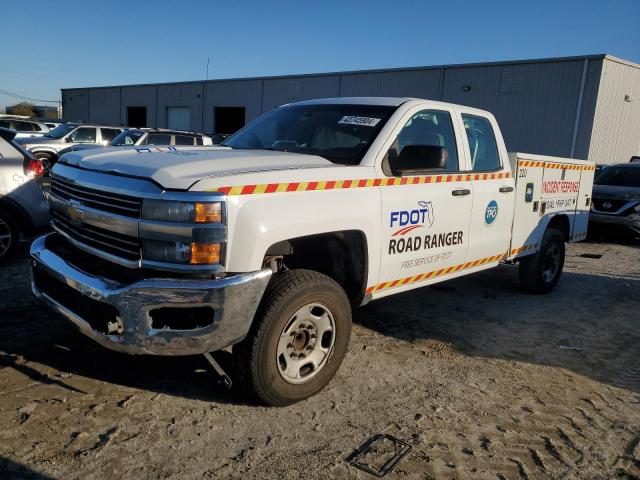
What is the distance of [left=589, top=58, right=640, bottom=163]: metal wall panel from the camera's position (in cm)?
2062

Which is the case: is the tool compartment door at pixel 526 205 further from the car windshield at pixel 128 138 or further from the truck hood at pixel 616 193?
the car windshield at pixel 128 138

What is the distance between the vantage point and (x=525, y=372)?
13.6 feet

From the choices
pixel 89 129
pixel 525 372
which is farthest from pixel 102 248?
pixel 89 129

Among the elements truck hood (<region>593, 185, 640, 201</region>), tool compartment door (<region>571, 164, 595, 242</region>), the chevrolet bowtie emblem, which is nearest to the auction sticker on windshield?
the chevrolet bowtie emblem

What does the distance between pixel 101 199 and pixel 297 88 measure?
2843cm

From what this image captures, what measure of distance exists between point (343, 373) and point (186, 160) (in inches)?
75.6

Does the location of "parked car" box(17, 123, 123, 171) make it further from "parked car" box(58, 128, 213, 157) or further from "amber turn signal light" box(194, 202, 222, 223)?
"amber turn signal light" box(194, 202, 222, 223)

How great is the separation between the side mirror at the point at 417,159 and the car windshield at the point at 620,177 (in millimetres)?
9689

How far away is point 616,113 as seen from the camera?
A: 71.6ft

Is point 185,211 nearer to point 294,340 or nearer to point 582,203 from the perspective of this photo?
point 294,340

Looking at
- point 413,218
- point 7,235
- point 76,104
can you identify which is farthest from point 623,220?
point 76,104

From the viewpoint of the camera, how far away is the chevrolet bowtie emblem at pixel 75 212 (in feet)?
10.6

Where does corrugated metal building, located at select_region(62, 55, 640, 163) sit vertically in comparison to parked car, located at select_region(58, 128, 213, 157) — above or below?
above

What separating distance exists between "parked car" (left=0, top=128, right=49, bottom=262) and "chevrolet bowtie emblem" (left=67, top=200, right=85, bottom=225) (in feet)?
10.8
